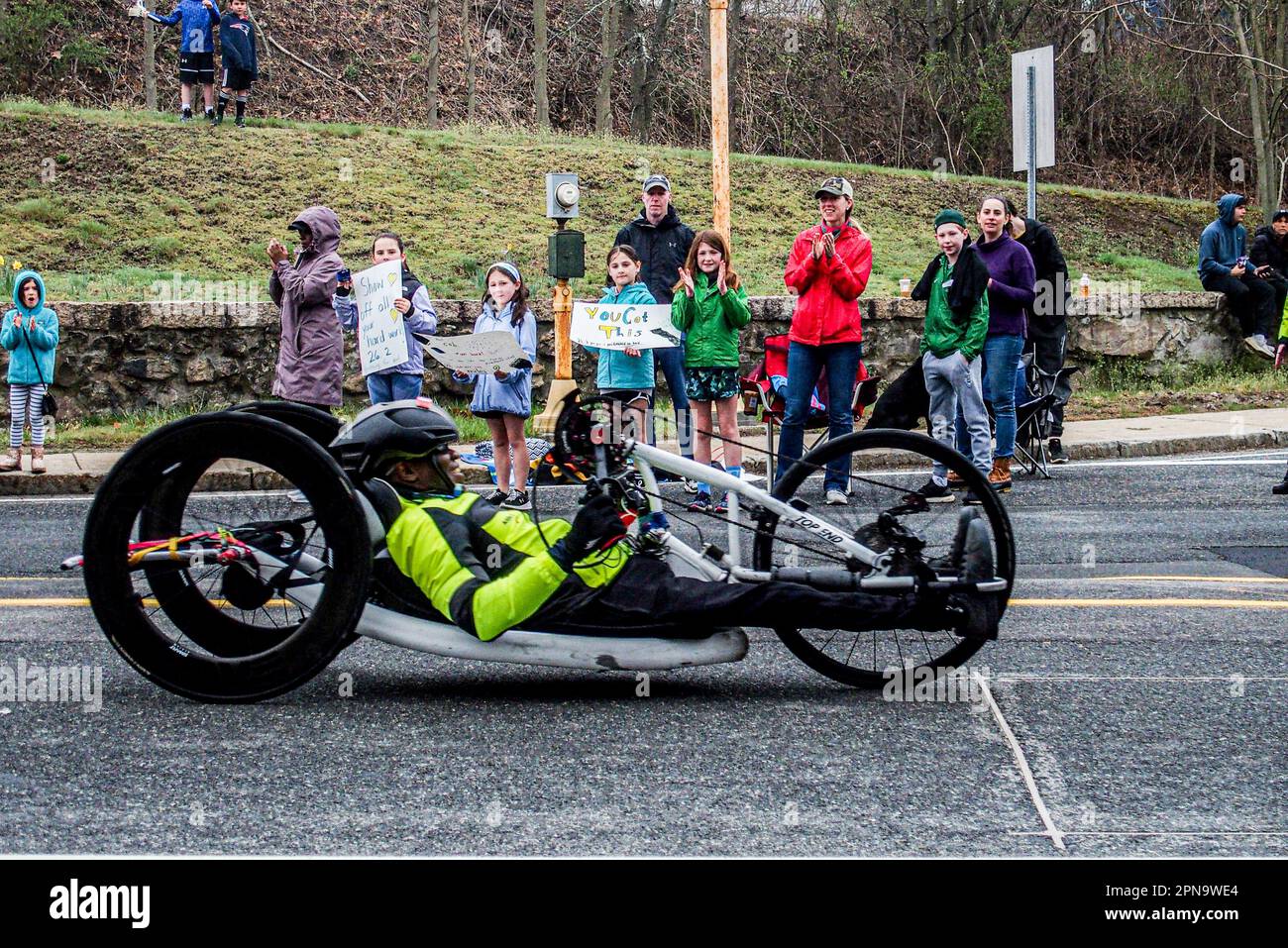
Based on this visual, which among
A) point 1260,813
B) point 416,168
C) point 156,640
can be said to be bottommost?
point 1260,813

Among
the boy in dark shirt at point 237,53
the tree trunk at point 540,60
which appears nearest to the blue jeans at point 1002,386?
the boy in dark shirt at point 237,53

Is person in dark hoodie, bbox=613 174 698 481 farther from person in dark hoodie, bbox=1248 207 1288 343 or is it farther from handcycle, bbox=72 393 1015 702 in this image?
person in dark hoodie, bbox=1248 207 1288 343

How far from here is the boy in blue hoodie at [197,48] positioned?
20828 mm

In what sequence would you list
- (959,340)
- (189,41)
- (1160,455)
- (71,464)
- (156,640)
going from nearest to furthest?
(156,640) < (959,340) < (71,464) < (1160,455) < (189,41)

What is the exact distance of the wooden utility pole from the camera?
1578cm

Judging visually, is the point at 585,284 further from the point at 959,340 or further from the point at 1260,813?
the point at 1260,813

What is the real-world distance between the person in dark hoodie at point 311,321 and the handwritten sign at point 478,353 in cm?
507

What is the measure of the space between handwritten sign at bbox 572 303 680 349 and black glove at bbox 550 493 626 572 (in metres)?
6.06

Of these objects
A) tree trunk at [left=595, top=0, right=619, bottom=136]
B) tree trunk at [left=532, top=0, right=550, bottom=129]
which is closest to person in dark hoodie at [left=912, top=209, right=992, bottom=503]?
tree trunk at [left=532, top=0, right=550, bottom=129]

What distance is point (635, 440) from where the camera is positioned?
5.39m
